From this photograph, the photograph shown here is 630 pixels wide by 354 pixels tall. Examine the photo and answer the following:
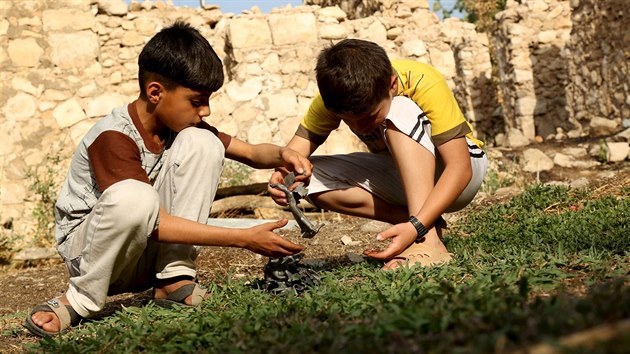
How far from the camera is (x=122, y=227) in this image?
2.93 meters

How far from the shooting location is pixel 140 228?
2.92 meters

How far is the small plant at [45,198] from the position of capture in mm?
5953

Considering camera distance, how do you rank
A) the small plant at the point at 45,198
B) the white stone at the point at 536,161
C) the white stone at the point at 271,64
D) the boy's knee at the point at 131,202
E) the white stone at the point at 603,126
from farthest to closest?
1. the white stone at the point at 603,126
2. the white stone at the point at 536,161
3. the white stone at the point at 271,64
4. the small plant at the point at 45,198
5. the boy's knee at the point at 131,202

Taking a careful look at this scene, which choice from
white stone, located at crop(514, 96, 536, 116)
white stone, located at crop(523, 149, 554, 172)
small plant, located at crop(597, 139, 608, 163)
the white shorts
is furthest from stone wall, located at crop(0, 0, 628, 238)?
the white shorts

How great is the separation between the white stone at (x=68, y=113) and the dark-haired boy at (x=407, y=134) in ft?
11.3

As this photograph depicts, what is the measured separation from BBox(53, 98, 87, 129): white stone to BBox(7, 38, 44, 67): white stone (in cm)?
40

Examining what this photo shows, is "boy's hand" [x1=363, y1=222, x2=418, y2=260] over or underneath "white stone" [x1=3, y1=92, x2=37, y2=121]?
over

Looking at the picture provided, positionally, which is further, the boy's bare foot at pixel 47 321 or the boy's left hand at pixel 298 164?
the boy's left hand at pixel 298 164

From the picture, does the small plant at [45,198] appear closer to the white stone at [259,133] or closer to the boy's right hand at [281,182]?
the white stone at [259,133]

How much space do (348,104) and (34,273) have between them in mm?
2647

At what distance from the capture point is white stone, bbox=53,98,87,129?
6480mm

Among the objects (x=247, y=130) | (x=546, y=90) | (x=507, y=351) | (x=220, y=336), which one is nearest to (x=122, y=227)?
(x=220, y=336)

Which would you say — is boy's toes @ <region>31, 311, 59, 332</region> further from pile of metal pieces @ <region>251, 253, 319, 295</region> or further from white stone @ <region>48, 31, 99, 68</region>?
white stone @ <region>48, 31, 99, 68</region>

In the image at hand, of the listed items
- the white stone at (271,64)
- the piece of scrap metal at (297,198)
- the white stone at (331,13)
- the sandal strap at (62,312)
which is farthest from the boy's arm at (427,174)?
the white stone at (331,13)
